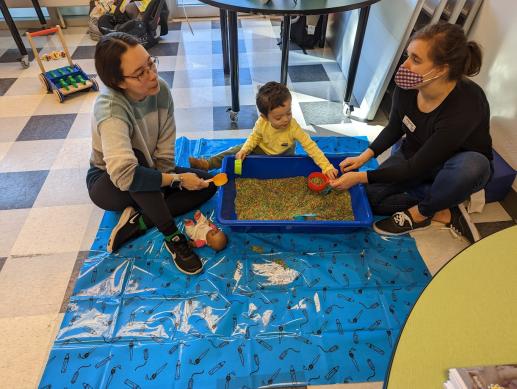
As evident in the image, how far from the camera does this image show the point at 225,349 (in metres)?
1.26

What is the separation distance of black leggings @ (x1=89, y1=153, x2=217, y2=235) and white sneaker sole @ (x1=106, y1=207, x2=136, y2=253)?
2 centimetres

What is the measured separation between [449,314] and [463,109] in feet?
3.27

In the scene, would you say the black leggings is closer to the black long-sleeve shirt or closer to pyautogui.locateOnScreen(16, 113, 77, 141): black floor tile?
the black long-sleeve shirt

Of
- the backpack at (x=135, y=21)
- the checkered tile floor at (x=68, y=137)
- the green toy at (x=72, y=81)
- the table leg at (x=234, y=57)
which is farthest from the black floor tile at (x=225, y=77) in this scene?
the green toy at (x=72, y=81)

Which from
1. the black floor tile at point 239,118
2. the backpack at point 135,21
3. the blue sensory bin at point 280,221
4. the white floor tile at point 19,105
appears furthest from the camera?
the backpack at point 135,21

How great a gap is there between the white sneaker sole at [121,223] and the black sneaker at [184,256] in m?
0.24

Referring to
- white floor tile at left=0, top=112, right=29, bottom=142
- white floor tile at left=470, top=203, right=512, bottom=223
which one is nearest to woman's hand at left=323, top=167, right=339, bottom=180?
white floor tile at left=470, top=203, right=512, bottom=223

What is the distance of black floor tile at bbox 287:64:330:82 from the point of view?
2852mm

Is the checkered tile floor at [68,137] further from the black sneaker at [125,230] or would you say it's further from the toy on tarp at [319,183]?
the toy on tarp at [319,183]

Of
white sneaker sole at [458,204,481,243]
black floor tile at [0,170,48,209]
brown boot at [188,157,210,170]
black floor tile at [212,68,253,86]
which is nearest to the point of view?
white sneaker sole at [458,204,481,243]

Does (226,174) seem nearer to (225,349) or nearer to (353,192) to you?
(353,192)

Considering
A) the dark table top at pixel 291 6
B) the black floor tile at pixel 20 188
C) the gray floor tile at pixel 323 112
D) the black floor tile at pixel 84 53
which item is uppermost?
the dark table top at pixel 291 6

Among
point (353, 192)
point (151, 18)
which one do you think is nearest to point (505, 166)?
point (353, 192)

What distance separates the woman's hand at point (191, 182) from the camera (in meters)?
1.54
